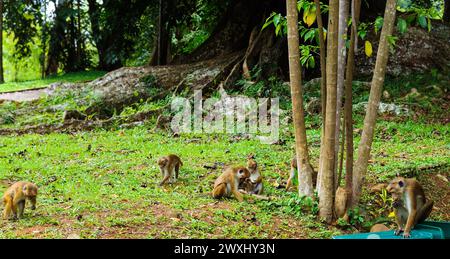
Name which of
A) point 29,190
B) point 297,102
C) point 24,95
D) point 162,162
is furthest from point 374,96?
point 24,95

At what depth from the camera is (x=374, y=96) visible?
301 inches

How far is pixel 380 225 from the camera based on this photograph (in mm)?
7879

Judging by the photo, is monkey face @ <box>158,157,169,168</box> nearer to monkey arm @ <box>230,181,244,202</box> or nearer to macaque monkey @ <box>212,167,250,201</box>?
macaque monkey @ <box>212,167,250,201</box>

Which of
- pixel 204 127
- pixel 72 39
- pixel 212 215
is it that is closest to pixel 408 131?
pixel 204 127

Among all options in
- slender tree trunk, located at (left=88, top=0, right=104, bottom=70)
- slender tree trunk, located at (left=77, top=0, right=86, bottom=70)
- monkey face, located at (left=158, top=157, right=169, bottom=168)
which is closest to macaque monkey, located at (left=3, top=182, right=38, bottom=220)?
monkey face, located at (left=158, top=157, right=169, bottom=168)

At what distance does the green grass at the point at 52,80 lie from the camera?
24.6 metres

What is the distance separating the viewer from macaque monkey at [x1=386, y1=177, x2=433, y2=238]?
7.09 metres

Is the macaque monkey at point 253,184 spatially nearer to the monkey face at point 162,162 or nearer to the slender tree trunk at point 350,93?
the monkey face at point 162,162

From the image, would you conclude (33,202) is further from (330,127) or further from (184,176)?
(330,127)

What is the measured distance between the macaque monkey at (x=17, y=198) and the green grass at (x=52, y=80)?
16.9m

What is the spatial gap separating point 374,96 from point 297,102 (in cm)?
111

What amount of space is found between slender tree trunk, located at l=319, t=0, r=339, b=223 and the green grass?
60.3 feet
